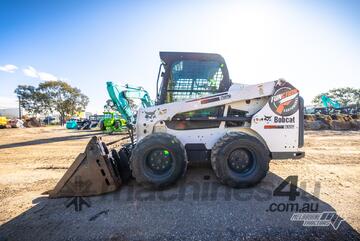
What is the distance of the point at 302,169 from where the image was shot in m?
4.70

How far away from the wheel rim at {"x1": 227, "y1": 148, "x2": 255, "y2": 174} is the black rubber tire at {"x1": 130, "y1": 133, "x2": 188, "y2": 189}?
0.88m

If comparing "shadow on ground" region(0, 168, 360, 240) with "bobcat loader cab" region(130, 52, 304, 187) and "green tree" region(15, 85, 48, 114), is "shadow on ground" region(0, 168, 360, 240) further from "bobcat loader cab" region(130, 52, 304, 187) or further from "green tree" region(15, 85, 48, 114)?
"green tree" region(15, 85, 48, 114)

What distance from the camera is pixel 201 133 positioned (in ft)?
12.4

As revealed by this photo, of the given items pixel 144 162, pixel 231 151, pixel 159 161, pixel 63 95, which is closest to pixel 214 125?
pixel 231 151

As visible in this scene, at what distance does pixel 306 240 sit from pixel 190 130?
2386mm

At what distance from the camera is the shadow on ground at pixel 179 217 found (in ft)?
7.26

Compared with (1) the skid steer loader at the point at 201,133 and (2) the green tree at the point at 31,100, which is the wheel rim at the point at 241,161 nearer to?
(1) the skid steer loader at the point at 201,133

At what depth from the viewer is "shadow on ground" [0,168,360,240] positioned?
221 cm

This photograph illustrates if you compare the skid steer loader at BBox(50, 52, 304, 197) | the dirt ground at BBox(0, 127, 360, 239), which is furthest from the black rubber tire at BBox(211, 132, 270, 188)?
the dirt ground at BBox(0, 127, 360, 239)

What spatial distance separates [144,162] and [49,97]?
49.0 meters

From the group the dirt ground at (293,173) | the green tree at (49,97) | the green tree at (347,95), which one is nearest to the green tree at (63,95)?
the green tree at (49,97)

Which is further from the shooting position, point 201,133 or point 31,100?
point 31,100

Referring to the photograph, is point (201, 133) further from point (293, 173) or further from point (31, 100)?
point (31, 100)

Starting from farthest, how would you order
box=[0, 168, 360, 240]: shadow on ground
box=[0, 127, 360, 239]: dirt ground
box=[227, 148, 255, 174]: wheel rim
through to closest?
box=[227, 148, 255, 174]: wheel rim < box=[0, 127, 360, 239]: dirt ground < box=[0, 168, 360, 240]: shadow on ground
